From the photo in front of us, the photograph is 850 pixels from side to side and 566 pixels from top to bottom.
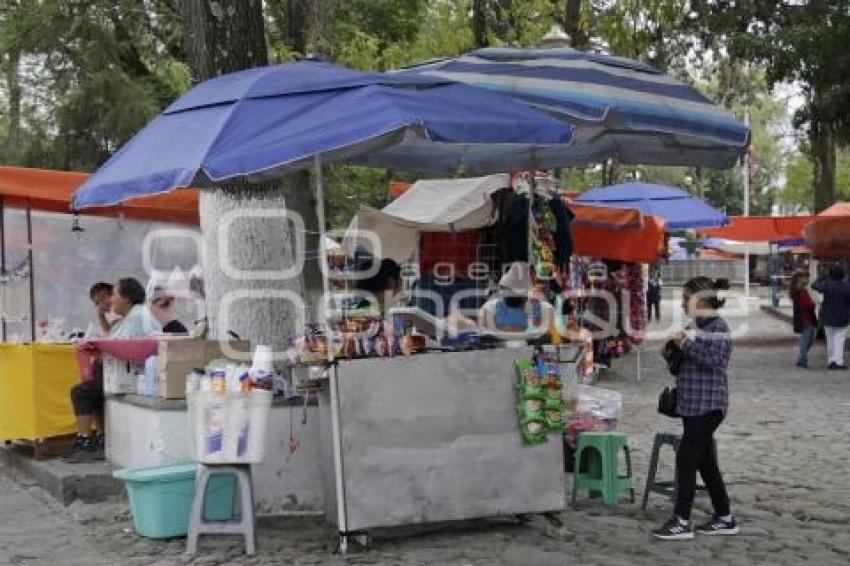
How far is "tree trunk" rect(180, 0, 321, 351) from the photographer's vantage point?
8.30m

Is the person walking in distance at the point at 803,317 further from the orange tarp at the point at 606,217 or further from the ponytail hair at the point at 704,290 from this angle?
the ponytail hair at the point at 704,290

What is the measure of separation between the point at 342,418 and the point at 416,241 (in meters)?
5.83

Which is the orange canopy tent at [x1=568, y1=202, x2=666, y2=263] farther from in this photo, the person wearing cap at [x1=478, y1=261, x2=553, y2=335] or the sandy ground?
the person wearing cap at [x1=478, y1=261, x2=553, y2=335]

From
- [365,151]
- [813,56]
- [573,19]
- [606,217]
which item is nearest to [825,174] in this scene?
[813,56]

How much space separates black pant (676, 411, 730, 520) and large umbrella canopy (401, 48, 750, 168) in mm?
1981

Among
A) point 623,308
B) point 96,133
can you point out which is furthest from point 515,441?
point 96,133

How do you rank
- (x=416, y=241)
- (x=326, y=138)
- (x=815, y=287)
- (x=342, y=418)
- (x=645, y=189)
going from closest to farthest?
(x=326, y=138)
(x=342, y=418)
(x=416, y=241)
(x=645, y=189)
(x=815, y=287)

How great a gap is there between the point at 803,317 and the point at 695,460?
43.1ft

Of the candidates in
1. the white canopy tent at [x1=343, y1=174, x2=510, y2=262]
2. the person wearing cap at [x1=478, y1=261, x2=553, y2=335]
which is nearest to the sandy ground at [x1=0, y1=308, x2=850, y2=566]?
the person wearing cap at [x1=478, y1=261, x2=553, y2=335]

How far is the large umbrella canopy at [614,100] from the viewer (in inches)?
278

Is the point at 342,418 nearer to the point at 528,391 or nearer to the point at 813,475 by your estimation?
the point at 528,391

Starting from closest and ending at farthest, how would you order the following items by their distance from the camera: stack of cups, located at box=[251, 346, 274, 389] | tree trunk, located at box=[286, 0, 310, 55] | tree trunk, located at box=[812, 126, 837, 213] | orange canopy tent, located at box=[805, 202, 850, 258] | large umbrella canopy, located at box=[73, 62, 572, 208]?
large umbrella canopy, located at box=[73, 62, 572, 208] → stack of cups, located at box=[251, 346, 274, 389] → tree trunk, located at box=[286, 0, 310, 55] → orange canopy tent, located at box=[805, 202, 850, 258] → tree trunk, located at box=[812, 126, 837, 213]

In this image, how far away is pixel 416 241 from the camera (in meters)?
12.0

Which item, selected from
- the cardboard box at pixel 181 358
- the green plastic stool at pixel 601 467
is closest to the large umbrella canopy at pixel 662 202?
the green plastic stool at pixel 601 467
